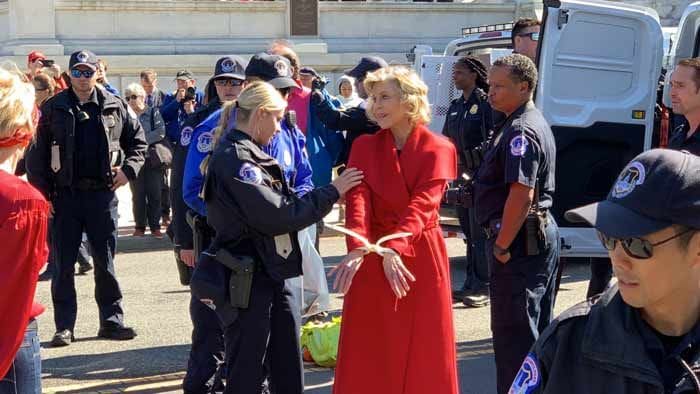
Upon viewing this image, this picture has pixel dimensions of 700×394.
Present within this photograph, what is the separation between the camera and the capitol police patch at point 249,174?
4.68 metres

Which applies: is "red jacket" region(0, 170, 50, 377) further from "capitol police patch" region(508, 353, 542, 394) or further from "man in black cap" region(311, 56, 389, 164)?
"man in black cap" region(311, 56, 389, 164)

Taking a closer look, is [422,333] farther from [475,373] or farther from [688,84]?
[688,84]

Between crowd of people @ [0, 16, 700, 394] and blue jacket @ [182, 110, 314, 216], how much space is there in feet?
0.04

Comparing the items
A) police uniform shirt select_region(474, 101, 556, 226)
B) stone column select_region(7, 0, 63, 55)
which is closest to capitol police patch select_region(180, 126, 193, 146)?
police uniform shirt select_region(474, 101, 556, 226)

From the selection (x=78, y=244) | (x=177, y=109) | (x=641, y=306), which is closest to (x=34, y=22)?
(x=177, y=109)

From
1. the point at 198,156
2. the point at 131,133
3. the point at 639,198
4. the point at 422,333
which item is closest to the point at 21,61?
the point at 131,133

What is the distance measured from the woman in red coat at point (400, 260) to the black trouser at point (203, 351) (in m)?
1.19

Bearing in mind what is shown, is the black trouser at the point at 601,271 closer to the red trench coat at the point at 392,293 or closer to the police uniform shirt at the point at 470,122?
the police uniform shirt at the point at 470,122

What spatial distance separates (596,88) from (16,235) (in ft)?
18.9

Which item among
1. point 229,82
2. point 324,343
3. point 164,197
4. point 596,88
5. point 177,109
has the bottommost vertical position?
point 164,197

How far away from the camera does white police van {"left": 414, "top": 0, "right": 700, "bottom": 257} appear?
809 centimetres

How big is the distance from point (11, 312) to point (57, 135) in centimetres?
397

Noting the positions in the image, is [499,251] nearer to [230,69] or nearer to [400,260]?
[400,260]

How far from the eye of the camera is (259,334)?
191 inches
